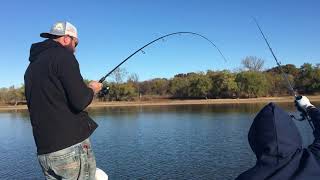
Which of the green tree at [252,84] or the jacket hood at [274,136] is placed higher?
the green tree at [252,84]

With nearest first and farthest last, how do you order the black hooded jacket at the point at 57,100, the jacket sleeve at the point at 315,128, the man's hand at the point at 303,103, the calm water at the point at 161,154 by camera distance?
the jacket sleeve at the point at 315,128 → the man's hand at the point at 303,103 → the black hooded jacket at the point at 57,100 → the calm water at the point at 161,154

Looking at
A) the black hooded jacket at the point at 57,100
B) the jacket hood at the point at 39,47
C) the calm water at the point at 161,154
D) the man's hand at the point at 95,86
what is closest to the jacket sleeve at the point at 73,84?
the black hooded jacket at the point at 57,100

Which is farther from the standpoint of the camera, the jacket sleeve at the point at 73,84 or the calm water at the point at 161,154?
the calm water at the point at 161,154

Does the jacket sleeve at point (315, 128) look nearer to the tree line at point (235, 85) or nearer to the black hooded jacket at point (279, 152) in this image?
the black hooded jacket at point (279, 152)

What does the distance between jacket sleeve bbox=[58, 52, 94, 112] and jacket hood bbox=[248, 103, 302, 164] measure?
6.38 ft

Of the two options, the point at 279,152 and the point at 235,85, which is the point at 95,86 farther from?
the point at 235,85

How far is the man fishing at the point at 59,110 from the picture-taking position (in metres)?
4.34

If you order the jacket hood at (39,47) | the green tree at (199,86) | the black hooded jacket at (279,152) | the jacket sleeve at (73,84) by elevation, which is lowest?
the black hooded jacket at (279,152)

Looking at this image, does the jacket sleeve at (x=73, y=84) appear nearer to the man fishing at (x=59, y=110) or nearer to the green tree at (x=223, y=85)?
the man fishing at (x=59, y=110)

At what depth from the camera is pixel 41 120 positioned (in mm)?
4383

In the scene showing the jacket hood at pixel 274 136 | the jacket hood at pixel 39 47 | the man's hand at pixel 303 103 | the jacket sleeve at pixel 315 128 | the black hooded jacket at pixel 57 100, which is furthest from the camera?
the jacket hood at pixel 39 47

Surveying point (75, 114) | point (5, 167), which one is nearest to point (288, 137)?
point (75, 114)

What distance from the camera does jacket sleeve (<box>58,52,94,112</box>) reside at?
14.2 feet

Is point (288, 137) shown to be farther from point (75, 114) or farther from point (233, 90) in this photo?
point (233, 90)
